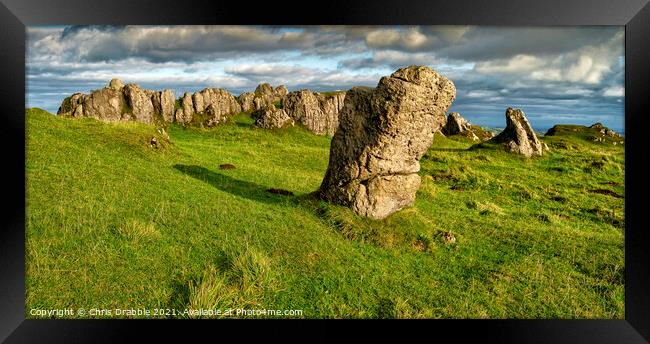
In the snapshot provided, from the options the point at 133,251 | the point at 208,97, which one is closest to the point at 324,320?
the point at 133,251

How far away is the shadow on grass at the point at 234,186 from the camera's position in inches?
491

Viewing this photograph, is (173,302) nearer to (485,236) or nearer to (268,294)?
(268,294)

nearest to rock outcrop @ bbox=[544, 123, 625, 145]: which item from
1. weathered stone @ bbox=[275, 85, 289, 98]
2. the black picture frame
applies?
weathered stone @ bbox=[275, 85, 289, 98]

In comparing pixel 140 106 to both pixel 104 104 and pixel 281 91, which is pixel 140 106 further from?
pixel 281 91

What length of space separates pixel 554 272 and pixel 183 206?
30.3ft

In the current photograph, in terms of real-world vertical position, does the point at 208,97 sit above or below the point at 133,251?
above

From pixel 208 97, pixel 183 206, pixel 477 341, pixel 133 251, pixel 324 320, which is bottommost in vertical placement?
pixel 477 341

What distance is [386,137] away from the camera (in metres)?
10.6

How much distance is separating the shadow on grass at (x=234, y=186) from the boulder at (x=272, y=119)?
23583 mm

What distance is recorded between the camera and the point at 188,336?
24.7 ft
